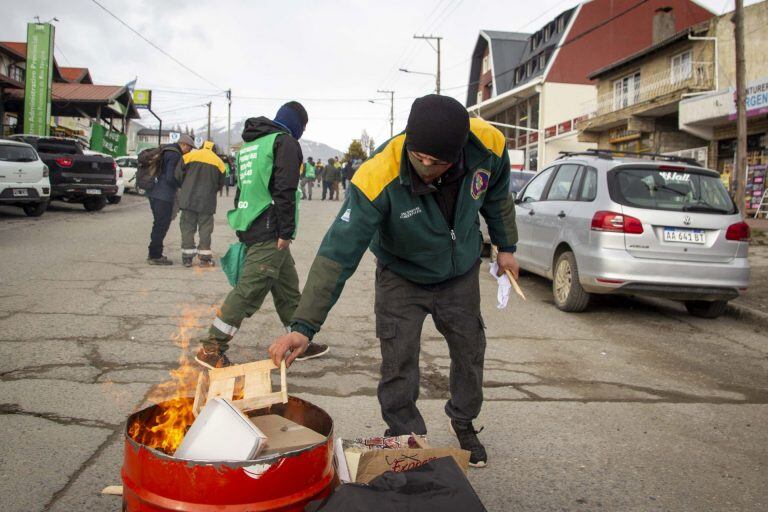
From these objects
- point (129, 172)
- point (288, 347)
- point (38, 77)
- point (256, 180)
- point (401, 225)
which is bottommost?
point (288, 347)

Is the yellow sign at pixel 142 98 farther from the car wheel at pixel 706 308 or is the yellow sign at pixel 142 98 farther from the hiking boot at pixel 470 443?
the hiking boot at pixel 470 443

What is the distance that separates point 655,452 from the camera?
11.7ft

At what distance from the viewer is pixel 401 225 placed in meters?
2.75

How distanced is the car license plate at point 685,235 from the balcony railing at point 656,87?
19229 mm

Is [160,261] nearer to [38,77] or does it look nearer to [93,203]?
[93,203]

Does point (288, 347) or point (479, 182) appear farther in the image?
point (479, 182)

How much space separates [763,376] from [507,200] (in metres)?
3.34

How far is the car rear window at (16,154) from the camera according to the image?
46.9 ft

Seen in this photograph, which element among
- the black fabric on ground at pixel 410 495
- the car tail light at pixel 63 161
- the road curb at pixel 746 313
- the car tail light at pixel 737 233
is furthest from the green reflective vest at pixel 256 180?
the car tail light at pixel 63 161

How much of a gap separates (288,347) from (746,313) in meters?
6.83

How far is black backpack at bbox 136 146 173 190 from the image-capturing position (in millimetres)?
9200

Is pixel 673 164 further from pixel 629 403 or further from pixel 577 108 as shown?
pixel 577 108

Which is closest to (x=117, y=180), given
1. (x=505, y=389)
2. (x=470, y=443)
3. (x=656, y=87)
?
(x=505, y=389)

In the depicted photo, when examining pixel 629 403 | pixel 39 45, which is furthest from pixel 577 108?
pixel 629 403
